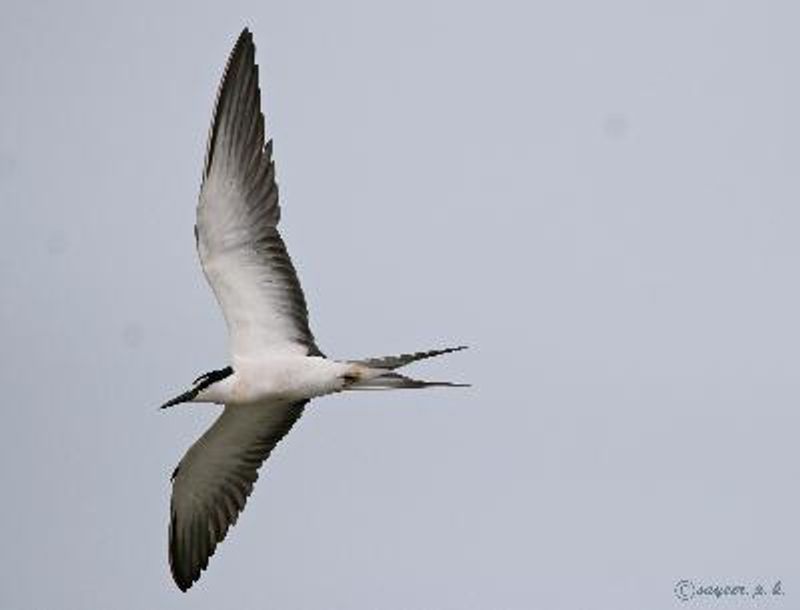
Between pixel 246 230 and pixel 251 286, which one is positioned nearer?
pixel 246 230

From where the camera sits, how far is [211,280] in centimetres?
2117

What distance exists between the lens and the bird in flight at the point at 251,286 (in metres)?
20.7

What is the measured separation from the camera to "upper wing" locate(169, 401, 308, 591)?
22.5 m

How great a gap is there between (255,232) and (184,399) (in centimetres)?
176

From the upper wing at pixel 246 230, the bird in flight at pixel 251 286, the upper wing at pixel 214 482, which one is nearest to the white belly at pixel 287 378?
the bird in flight at pixel 251 286

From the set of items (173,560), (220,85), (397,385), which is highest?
(220,85)

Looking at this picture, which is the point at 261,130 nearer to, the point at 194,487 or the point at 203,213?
the point at 203,213

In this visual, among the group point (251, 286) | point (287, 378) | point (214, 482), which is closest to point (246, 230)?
point (251, 286)

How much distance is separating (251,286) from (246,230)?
58 centimetres

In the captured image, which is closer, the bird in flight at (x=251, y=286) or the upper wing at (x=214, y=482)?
the bird in flight at (x=251, y=286)

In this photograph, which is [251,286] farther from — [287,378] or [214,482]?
[214,482]

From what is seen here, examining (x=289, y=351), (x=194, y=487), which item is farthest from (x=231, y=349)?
(x=194, y=487)

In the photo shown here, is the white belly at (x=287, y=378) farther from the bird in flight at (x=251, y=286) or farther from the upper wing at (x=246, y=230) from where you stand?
the upper wing at (x=246, y=230)

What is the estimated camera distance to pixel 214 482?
74.9ft
